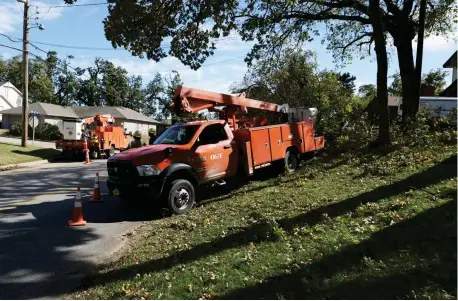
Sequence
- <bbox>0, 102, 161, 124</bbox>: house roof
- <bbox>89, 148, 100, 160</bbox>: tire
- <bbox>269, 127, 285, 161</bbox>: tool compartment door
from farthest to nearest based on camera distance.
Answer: <bbox>0, 102, 161, 124</bbox>: house roof → <bbox>89, 148, 100, 160</bbox>: tire → <bbox>269, 127, 285, 161</bbox>: tool compartment door

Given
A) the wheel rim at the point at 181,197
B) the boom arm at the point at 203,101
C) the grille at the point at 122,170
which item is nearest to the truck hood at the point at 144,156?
the grille at the point at 122,170

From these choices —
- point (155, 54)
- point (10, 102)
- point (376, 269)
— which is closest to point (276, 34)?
point (155, 54)

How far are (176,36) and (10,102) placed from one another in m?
60.8

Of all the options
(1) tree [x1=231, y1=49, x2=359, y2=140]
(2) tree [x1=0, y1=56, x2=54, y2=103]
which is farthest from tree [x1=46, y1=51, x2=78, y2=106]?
(1) tree [x1=231, y1=49, x2=359, y2=140]

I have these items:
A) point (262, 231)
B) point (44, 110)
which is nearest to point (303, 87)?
point (262, 231)

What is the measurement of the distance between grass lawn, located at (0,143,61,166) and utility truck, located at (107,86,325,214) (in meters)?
13.1

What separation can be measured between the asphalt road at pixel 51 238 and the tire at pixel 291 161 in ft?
17.3

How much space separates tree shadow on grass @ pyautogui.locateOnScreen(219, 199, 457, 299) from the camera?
3447 mm

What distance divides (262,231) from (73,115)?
55.7 meters

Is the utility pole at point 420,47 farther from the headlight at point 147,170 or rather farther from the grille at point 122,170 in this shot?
the grille at point 122,170

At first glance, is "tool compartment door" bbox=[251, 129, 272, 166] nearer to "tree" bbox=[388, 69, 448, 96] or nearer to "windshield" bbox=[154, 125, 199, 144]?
"windshield" bbox=[154, 125, 199, 144]

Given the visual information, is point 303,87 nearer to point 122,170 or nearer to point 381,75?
point 381,75

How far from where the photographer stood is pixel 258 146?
10.7m

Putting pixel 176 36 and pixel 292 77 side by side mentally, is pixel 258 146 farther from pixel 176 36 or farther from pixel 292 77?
pixel 292 77
